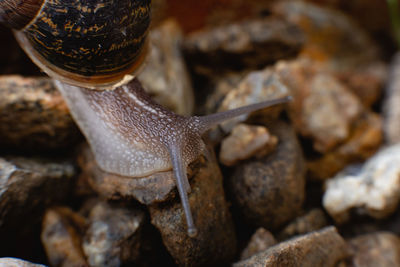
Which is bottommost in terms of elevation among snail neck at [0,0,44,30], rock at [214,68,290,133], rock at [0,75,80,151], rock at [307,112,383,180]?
rock at [307,112,383,180]

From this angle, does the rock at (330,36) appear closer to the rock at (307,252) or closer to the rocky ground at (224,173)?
the rocky ground at (224,173)

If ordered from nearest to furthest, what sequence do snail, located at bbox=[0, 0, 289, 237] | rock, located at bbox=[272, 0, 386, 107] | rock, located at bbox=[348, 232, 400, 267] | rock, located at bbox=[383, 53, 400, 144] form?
snail, located at bbox=[0, 0, 289, 237] → rock, located at bbox=[348, 232, 400, 267] → rock, located at bbox=[383, 53, 400, 144] → rock, located at bbox=[272, 0, 386, 107]

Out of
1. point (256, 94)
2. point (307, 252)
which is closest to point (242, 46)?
point (256, 94)

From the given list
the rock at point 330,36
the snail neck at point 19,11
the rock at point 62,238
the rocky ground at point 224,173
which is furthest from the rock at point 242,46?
the rock at point 62,238

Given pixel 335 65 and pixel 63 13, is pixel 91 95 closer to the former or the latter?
pixel 63 13

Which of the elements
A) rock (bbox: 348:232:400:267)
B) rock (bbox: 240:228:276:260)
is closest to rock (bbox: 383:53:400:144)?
rock (bbox: 348:232:400:267)

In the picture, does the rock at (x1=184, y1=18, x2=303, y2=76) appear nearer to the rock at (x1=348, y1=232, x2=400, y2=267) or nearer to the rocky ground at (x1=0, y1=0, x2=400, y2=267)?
the rocky ground at (x1=0, y1=0, x2=400, y2=267)
